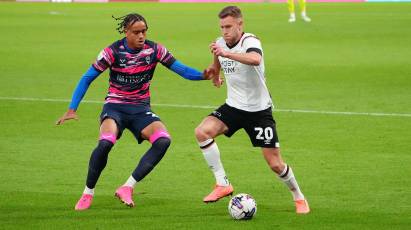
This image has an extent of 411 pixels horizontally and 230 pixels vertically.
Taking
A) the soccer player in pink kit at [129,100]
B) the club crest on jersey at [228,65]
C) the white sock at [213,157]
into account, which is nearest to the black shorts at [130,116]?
the soccer player in pink kit at [129,100]

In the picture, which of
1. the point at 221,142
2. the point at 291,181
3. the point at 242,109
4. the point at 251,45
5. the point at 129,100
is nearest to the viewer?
the point at 251,45

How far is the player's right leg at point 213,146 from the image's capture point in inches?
413

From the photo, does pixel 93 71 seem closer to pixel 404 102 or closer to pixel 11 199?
pixel 11 199

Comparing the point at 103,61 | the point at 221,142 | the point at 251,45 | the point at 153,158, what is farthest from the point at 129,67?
the point at 221,142

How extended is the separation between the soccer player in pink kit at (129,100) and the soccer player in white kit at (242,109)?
0.40 meters

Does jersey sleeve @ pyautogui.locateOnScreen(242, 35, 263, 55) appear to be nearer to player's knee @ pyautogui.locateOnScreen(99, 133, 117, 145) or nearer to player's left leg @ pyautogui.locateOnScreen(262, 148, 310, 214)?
player's left leg @ pyautogui.locateOnScreen(262, 148, 310, 214)

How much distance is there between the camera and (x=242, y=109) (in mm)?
10375

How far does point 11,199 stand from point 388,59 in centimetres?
1676

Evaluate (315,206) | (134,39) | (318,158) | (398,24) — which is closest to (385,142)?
(318,158)

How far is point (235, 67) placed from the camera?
10.3m

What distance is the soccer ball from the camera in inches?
380

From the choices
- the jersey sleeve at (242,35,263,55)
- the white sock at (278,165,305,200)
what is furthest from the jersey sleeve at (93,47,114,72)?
the white sock at (278,165,305,200)

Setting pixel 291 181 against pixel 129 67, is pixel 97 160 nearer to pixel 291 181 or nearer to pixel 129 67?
pixel 129 67

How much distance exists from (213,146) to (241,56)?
51.4 inches
